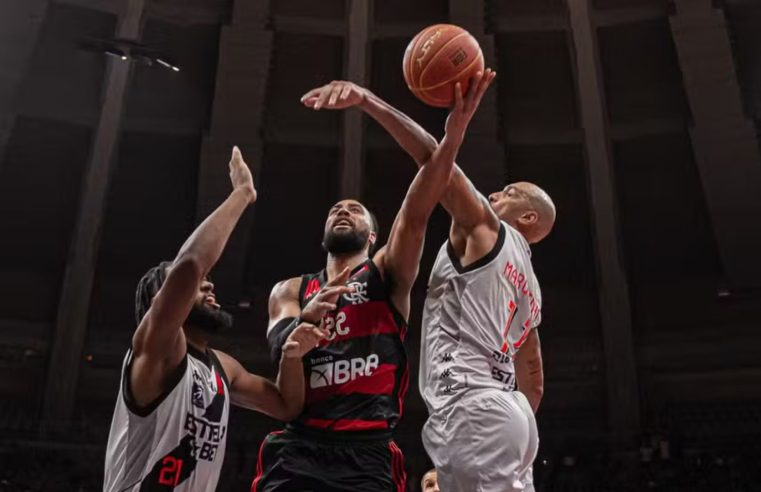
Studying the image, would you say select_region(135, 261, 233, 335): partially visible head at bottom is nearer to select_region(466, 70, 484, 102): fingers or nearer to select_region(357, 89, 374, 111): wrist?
select_region(357, 89, 374, 111): wrist

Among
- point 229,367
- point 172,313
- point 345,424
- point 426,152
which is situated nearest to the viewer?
point 172,313

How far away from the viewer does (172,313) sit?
336 centimetres

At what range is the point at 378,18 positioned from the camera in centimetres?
1507

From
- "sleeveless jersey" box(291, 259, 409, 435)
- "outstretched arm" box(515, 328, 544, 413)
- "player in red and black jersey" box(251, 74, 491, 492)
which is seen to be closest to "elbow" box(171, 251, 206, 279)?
"player in red and black jersey" box(251, 74, 491, 492)

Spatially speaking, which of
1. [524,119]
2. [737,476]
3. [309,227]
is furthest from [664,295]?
[309,227]

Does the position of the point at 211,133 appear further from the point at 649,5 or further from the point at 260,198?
the point at 649,5

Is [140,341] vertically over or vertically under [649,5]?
under

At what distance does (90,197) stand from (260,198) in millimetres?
3272

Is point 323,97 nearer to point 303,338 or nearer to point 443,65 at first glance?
point 443,65

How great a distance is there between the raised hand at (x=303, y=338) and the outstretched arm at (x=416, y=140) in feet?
2.80

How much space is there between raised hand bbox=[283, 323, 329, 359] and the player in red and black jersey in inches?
3.0

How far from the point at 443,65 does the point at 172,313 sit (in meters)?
1.72

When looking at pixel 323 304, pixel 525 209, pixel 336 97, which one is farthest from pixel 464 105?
pixel 323 304

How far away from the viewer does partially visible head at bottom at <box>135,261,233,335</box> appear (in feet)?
12.5
